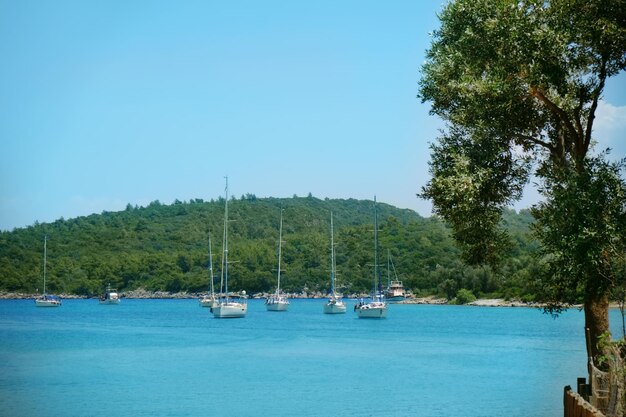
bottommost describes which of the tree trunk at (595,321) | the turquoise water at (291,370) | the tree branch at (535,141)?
the turquoise water at (291,370)

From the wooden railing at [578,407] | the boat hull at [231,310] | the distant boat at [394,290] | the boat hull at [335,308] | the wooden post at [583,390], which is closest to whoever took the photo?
the wooden railing at [578,407]

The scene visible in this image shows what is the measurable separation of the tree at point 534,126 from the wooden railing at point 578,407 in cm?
245

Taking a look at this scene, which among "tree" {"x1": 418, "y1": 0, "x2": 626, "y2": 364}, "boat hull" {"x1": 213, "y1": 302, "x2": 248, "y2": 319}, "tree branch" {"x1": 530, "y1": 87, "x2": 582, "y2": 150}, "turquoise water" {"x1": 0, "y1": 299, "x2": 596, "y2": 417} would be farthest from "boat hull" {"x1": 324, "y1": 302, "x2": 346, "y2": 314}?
"tree branch" {"x1": 530, "y1": 87, "x2": 582, "y2": 150}

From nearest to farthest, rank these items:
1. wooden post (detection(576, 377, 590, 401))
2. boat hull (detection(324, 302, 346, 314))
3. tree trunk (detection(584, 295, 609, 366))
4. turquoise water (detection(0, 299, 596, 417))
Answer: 1. wooden post (detection(576, 377, 590, 401))
2. tree trunk (detection(584, 295, 609, 366))
3. turquoise water (detection(0, 299, 596, 417))
4. boat hull (detection(324, 302, 346, 314))

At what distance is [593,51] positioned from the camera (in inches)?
789

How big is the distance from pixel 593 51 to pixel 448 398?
977 inches

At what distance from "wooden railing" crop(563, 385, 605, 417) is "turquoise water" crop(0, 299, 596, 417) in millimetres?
17353

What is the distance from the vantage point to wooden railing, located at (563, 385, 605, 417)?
43.4 ft

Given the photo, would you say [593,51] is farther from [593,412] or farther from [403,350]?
[403,350]

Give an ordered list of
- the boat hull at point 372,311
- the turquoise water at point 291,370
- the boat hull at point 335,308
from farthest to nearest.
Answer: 1. the boat hull at point 335,308
2. the boat hull at point 372,311
3. the turquoise water at point 291,370

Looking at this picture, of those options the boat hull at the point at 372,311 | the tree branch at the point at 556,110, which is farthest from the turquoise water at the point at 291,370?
the tree branch at the point at 556,110

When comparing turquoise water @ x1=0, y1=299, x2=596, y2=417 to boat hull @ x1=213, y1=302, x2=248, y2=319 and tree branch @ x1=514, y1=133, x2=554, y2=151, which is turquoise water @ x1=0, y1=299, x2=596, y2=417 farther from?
tree branch @ x1=514, y1=133, x2=554, y2=151

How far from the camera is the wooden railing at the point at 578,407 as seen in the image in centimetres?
1324

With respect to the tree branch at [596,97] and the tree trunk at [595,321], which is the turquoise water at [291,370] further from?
the tree branch at [596,97]
